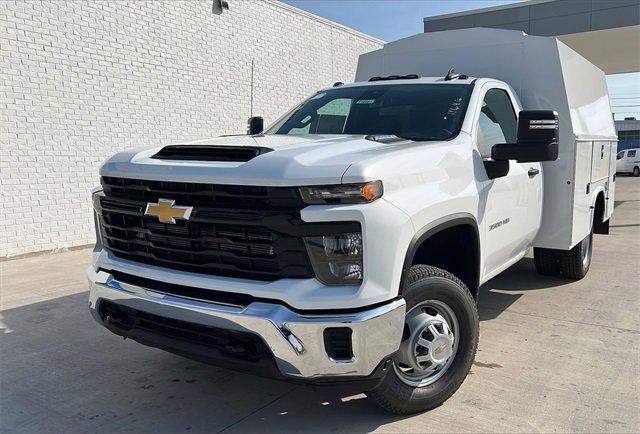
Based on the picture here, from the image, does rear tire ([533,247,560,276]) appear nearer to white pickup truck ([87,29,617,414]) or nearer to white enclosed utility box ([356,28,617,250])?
white enclosed utility box ([356,28,617,250])

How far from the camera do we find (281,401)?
11.3ft

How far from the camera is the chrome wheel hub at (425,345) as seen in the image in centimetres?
303

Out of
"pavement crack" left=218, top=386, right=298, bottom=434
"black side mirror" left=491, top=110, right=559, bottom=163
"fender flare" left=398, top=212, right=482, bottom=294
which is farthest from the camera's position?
"black side mirror" left=491, top=110, right=559, bottom=163

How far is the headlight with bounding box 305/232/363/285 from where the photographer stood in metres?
2.56

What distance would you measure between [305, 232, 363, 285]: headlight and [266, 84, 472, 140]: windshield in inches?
57.6

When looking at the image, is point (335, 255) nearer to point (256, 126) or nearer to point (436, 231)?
point (436, 231)

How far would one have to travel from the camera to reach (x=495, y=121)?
14.1 feet

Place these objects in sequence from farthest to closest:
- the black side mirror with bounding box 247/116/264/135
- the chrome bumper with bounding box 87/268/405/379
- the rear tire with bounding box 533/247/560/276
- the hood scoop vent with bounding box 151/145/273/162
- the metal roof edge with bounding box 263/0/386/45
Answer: the metal roof edge with bounding box 263/0/386/45, the rear tire with bounding box 533/247/560/276, the black side mirror with bounding box 247/116/264/135, the hood scoop vent with bounding box 151/145/273/162, the chrome bumper with bounding box 87/268/405/379

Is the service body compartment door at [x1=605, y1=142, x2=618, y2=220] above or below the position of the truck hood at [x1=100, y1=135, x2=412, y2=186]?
below

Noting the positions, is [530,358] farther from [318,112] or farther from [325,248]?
[318,112]

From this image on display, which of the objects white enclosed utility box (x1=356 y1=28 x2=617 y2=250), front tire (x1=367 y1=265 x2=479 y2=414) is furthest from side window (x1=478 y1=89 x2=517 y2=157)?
front tire (x1=367 y1=265 x2=479 y2=414)

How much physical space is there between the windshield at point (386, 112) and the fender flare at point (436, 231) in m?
0.63

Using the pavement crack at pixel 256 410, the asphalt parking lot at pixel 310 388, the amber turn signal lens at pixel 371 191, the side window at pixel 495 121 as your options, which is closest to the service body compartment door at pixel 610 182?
the asphalt parking lot at pixel 310 388

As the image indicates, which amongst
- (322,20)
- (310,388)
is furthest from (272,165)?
(322,20)
